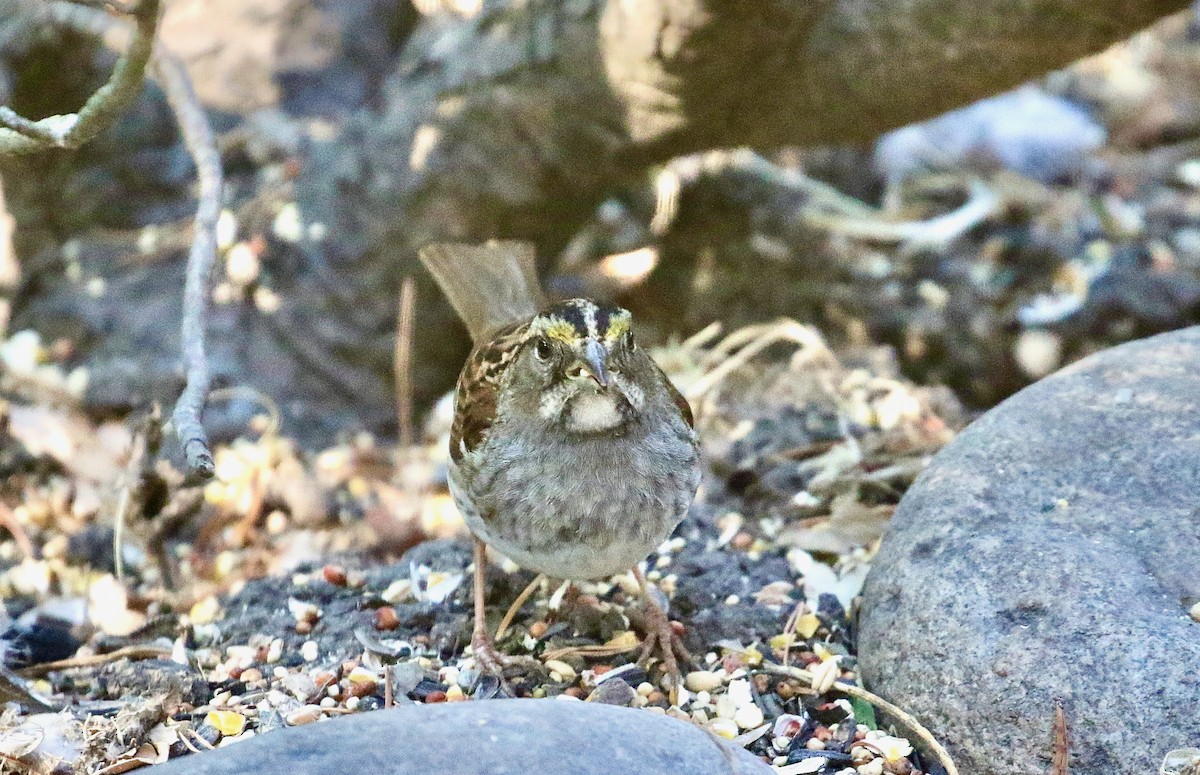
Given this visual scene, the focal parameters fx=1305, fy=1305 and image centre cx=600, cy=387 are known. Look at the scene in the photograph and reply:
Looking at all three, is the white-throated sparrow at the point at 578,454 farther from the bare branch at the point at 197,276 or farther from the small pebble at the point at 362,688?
the bare branch at the point at 197,276

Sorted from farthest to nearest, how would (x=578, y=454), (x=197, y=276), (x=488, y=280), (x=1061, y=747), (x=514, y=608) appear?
1. (x=488, y=280)
2. (x=514, y=608)
3. (x=578, y=454)
4. (x=197, y=276)
5. (x=1061, y=747)

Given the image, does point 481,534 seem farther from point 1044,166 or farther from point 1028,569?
point 1044,166

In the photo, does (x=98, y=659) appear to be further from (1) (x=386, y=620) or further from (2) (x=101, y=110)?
(2) (x=101, y=110)

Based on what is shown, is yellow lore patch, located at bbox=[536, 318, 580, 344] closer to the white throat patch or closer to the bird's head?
the bird's head

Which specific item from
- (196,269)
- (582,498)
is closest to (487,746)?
(582,498)

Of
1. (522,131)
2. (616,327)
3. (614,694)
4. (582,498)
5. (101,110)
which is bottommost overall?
(614,694)

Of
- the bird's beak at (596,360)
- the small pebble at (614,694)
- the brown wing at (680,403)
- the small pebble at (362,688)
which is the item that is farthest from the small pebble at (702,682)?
the bird's beak at (596,360)
